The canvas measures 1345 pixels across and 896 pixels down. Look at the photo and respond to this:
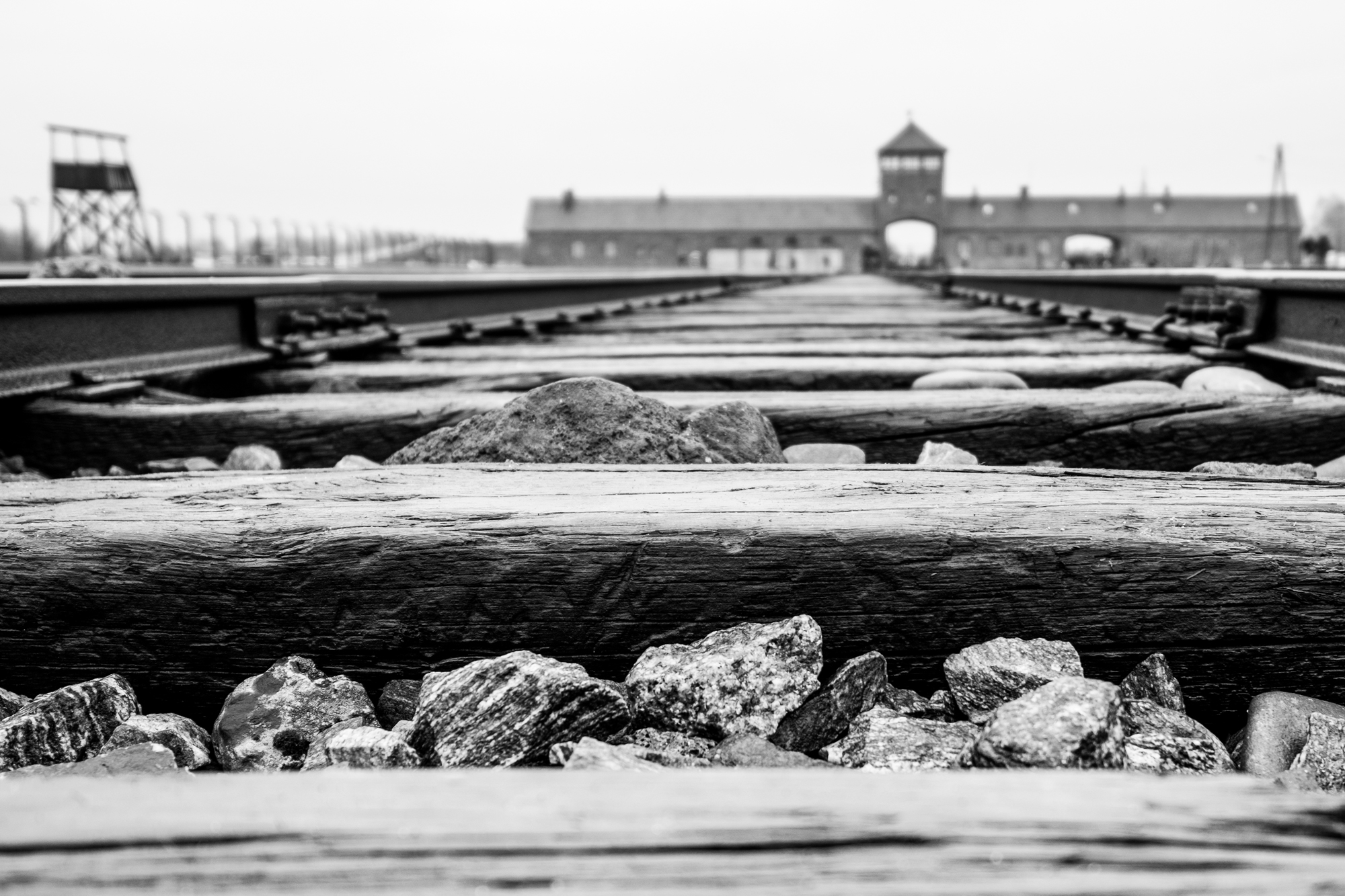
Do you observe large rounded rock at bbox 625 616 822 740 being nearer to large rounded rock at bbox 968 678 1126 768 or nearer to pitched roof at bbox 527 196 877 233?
large rounded rock at bbox 968 678 1126 768

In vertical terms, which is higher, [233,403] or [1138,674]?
[233,403]

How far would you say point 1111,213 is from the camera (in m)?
68.4

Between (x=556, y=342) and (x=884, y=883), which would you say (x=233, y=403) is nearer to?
Result: (x=884, y=883)

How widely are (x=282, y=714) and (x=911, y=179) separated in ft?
233

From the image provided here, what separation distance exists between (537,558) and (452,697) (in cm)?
15

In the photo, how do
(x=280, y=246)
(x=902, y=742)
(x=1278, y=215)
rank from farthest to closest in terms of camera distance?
(x=1278, y=215) < (x=280, y=246) < (x=902, y=742)

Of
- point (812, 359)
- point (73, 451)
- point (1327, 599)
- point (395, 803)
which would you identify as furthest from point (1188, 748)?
point (812, 359)

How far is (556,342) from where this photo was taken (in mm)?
4125

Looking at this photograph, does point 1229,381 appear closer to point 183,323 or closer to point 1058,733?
point 1058,733

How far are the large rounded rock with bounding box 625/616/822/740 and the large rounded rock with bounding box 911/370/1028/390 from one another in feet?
4.87

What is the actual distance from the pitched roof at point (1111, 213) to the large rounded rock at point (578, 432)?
70.1 meters

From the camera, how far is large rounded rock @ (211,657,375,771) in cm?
89

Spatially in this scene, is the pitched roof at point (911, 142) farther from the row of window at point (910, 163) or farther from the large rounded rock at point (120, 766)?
the large rounded rock at point (120, 766)

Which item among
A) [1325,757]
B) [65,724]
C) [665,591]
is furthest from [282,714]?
[1325,757]
